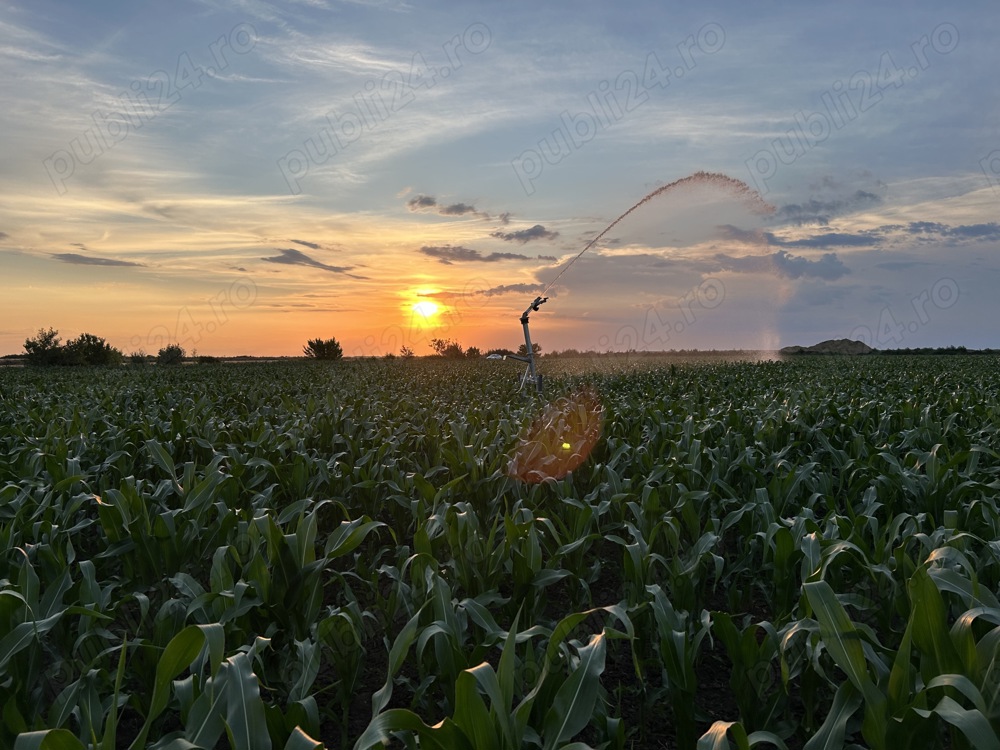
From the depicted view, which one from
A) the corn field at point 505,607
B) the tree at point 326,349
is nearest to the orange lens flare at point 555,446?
the corn field at point 505,607

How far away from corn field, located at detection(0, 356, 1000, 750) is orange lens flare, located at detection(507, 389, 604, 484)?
0.63ft

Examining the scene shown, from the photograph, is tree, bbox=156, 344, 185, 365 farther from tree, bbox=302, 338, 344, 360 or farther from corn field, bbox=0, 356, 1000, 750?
corn field, bbox=0, 356, 1000, 750

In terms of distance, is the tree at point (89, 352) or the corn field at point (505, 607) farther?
the tree at point (89, 352)

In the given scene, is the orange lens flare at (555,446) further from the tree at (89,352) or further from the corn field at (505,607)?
the tree at (89,352)

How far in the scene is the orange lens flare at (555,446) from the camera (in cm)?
618

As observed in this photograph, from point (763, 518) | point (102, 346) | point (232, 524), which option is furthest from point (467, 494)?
point (102, 346)

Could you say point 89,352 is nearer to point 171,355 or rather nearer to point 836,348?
point 171,355

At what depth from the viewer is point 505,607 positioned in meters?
4.00

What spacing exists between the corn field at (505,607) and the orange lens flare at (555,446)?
7.6 inches

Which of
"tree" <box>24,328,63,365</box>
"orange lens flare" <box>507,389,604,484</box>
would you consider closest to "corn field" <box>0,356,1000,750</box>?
"orange lens flare" <box>507,389,604,484</box>

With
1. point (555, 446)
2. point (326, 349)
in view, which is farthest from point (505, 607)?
point (326, 349)

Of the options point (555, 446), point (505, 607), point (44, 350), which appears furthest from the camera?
point (44, 350)

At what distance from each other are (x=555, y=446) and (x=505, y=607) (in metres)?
2.97

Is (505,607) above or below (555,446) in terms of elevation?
below
